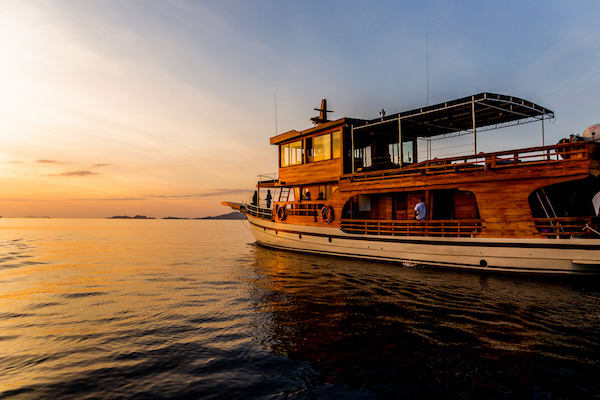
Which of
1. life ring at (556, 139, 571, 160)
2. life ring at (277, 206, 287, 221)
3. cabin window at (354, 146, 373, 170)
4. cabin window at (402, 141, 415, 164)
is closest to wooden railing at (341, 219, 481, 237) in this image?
life ring at (556, 139, 571, 160)

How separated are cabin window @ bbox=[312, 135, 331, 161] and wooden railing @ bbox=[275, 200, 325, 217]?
2.63 m

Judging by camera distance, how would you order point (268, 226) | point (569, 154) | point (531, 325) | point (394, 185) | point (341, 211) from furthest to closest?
point (268, 226), point (341, 211), point (394, 185), point (569, 154), point (531, 325)

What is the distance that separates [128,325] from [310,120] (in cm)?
1696

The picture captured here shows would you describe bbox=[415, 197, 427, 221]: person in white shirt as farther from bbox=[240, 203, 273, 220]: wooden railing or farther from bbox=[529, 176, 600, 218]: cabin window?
bbox=[240, 203, 273, 220]: wooden railing

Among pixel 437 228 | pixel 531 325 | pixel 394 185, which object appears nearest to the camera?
pixel 531 325

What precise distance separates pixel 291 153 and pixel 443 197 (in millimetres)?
9701

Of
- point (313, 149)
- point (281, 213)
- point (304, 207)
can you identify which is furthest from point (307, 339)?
point (313, 149)

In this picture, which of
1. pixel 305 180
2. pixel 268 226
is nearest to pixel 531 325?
pixel 305 180

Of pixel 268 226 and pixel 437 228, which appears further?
pixel 268 226

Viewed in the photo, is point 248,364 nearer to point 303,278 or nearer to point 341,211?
point 303,278

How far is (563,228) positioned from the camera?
446 inches

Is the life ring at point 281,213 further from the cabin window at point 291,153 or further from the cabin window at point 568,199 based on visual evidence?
the cabin window at point 568,199

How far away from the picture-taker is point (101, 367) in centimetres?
520

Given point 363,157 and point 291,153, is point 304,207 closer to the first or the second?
point 291,153
